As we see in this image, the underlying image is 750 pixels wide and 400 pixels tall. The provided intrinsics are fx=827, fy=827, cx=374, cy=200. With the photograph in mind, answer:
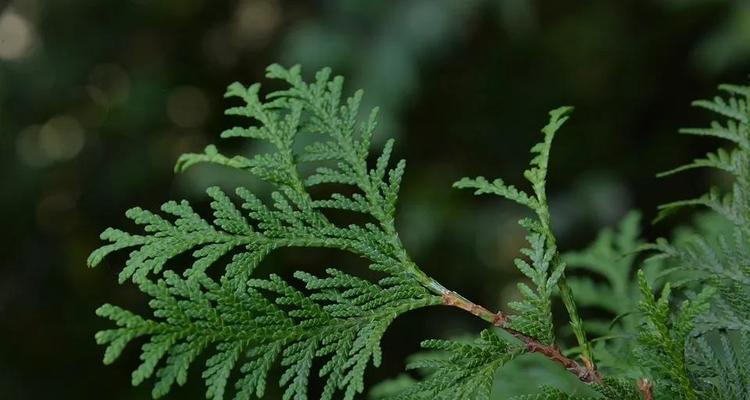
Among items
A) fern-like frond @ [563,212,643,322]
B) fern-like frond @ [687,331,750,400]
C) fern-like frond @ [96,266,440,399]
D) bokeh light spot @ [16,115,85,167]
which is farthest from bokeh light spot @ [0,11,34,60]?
fern-like frond @ [687,331,750,400]

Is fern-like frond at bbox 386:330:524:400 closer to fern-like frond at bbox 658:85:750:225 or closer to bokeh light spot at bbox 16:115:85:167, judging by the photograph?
fern-like frond at bbox 658:85:750:225

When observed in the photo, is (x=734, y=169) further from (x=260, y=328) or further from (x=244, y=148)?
(x=244, y=148)

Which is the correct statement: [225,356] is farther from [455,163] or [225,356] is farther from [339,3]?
[455,163]

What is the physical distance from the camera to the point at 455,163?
240 centimetres

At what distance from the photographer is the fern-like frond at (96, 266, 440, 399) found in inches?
18.5

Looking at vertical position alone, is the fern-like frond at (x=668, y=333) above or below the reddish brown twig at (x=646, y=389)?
above

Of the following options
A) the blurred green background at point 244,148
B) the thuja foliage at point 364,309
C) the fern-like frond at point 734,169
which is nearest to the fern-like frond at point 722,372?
the thuja foliage at point 364,309

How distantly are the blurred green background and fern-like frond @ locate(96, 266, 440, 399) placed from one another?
1.64m

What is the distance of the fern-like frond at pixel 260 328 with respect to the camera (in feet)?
1.54

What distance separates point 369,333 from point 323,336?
0.09 feet

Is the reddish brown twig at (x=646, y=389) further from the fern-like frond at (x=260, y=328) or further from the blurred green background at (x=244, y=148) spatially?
the blurred green background at (x=244, y=148)

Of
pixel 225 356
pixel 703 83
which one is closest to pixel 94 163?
pixel 703 83

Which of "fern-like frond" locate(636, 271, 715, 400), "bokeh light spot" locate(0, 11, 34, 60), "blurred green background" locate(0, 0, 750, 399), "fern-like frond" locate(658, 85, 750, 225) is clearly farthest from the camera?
"bokeh light spot" locate(0, 11, 34, 60)

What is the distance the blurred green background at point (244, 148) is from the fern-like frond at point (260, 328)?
1.64m
